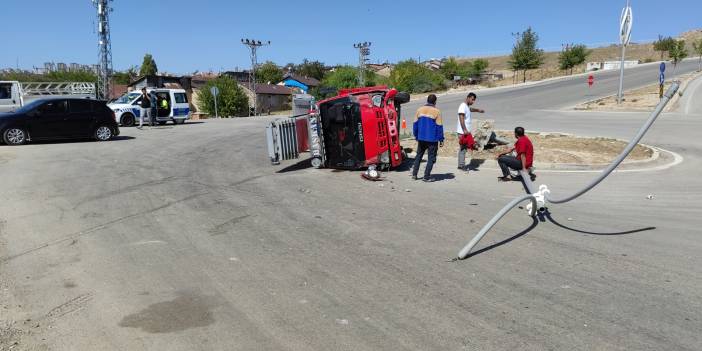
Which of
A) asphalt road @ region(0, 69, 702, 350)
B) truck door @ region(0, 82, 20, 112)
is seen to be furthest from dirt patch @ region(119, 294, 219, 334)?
truck door @ region(0, 82, 20, 112)

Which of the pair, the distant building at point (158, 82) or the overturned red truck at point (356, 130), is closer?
the overturned red truck at point (356, 130)

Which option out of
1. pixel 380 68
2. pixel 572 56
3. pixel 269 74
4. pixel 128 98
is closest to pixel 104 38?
pixel 128 98

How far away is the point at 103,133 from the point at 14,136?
9.01ft

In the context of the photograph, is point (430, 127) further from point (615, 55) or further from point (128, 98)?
point (615, 55)

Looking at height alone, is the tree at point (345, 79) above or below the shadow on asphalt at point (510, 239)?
above

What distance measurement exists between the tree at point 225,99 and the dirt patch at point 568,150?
5831 cm

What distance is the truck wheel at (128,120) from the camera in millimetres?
24547

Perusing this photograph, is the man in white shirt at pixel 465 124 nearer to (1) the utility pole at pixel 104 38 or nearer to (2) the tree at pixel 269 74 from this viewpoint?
(1) the utility pole at pixel 104 38

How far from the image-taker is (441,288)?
4.90m

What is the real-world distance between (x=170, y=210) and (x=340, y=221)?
112 inches

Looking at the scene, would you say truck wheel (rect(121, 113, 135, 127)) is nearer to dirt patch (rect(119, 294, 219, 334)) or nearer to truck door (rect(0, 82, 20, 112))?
truck door (rect(0, 82, 20, 112))

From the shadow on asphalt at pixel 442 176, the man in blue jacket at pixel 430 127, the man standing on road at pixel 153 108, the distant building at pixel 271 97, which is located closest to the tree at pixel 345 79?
the distant building at pixel 271 97

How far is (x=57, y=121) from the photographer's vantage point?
56.3 ft

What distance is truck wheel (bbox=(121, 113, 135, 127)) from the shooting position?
80.5 ft
